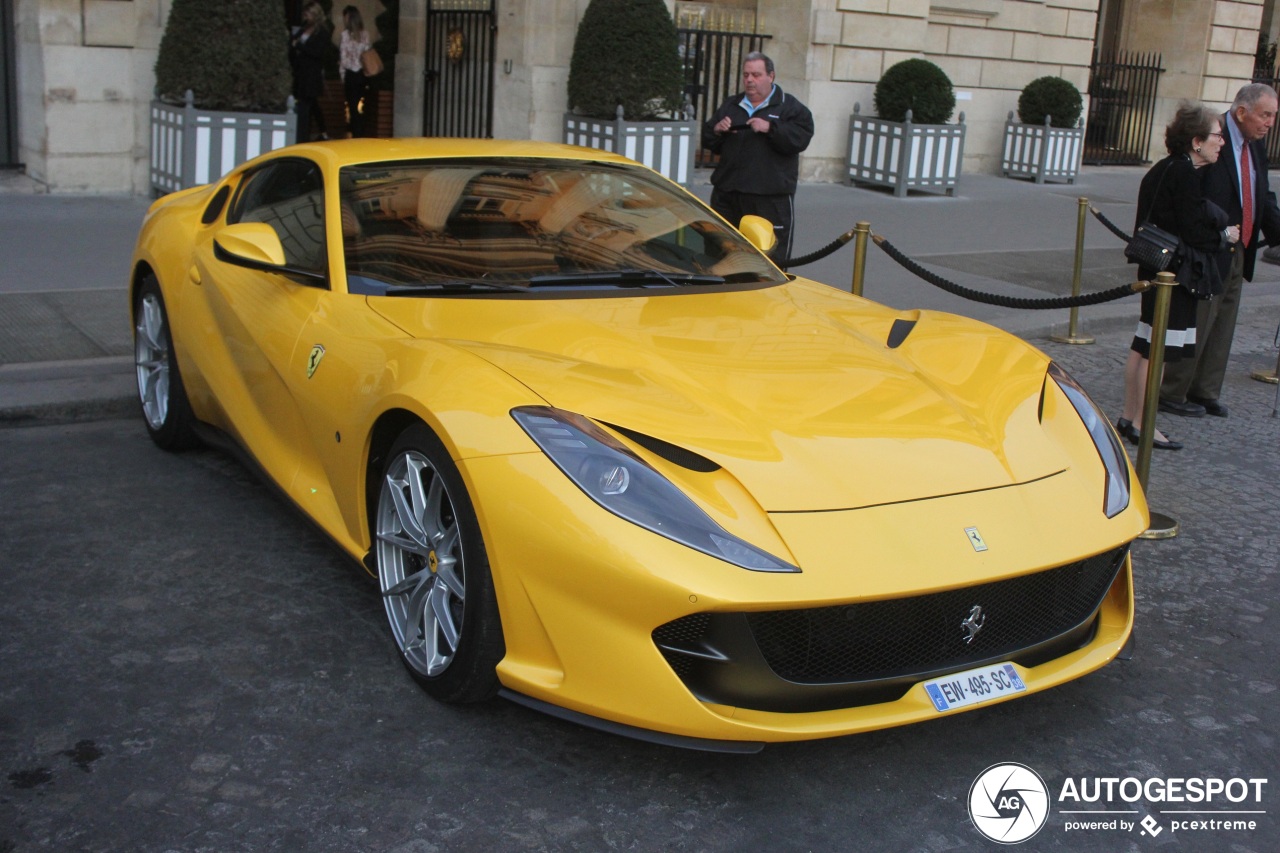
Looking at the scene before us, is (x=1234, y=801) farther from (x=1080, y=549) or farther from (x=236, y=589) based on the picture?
(x=236, y=589)

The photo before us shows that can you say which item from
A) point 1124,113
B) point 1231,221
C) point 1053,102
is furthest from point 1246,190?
point 1124,113

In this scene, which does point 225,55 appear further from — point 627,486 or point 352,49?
point 627,486

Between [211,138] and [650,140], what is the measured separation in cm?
421

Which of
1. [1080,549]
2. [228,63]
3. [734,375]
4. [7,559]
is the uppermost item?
[228,63]

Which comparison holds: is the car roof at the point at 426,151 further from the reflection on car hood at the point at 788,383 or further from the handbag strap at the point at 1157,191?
the handbag strap at the point at 1157,191

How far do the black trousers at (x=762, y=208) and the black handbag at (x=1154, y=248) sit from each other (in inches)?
87.4

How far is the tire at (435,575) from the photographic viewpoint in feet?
10.7

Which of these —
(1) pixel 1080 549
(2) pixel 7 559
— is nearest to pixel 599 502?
(1) pixel 1080 549

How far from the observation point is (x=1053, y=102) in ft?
61.9

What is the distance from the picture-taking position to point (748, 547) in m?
3.00

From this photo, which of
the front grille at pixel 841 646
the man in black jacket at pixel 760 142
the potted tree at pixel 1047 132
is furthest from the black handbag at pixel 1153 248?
the potted tree at pixel 1047 132

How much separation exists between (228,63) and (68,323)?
475 centimetres

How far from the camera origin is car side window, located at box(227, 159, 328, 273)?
177 inches

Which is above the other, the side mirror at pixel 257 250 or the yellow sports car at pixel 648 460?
the side mirror at pixel 257 250
